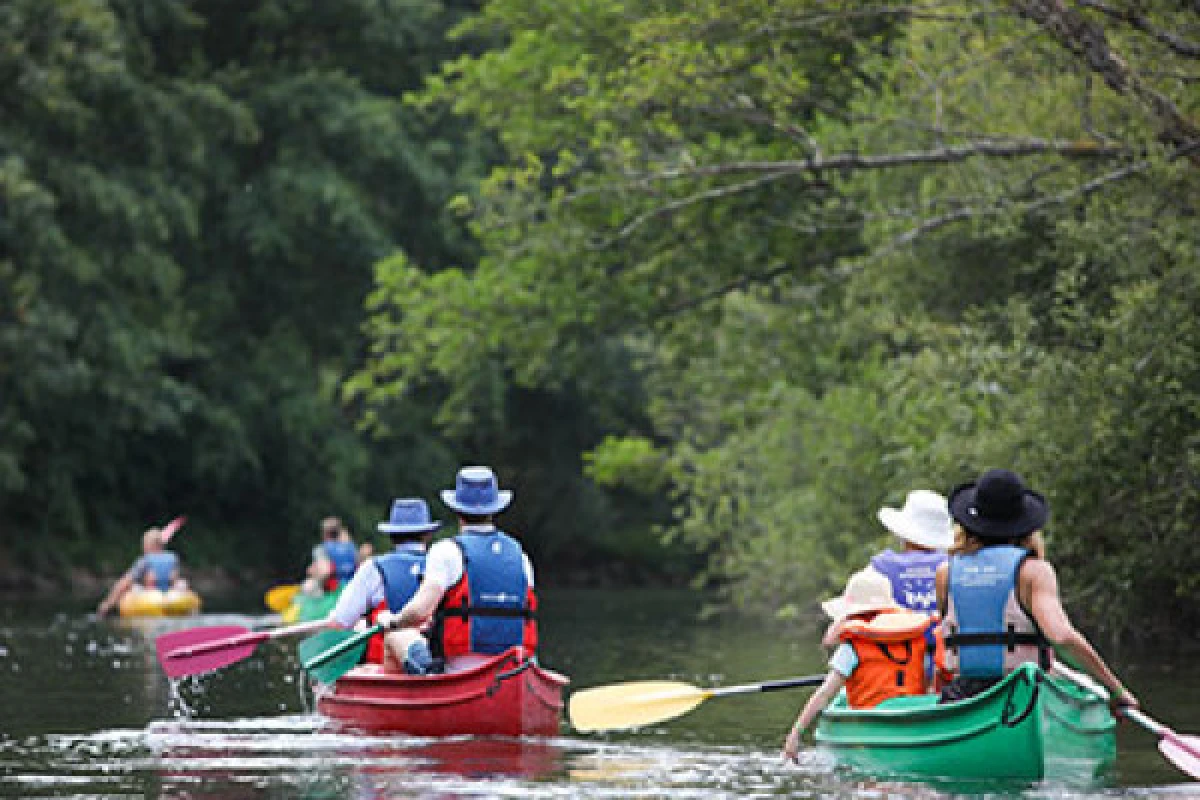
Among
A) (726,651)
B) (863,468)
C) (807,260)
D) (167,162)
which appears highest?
(167,162)

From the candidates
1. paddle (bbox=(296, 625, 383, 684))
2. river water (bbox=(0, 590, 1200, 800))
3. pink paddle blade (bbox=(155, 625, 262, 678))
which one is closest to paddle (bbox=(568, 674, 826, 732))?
river water (bbox=(0, 590, 1200, 800))

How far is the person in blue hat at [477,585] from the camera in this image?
1384 centimetres

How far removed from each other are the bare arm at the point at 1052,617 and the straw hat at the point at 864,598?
1.18 m

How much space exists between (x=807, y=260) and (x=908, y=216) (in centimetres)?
544

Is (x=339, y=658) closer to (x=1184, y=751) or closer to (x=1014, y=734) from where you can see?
(x=1014, y=734)

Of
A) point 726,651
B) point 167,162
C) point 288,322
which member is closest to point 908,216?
point 726,651

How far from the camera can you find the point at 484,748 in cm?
1333

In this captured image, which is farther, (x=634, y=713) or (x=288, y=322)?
(x=288, y=322)

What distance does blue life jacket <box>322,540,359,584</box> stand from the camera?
28156 millimetres

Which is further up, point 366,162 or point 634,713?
point 366,162

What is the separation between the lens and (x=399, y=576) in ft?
48.8

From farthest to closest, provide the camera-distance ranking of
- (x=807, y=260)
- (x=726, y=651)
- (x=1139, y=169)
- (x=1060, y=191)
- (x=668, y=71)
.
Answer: (x=807, y=260)
(x=726, y=651)
(x=668, y=71)
(x=1060, y=191)
(x=1139, y=169)

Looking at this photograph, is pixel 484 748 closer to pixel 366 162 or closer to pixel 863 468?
pixel 863 468

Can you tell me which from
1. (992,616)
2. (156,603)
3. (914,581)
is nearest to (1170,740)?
(992,616)
